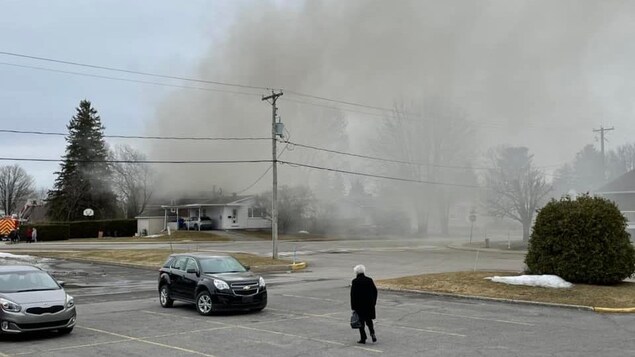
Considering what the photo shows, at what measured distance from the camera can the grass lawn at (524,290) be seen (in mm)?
14055

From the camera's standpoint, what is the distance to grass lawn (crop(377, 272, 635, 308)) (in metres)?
14.1

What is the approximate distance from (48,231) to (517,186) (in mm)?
43125

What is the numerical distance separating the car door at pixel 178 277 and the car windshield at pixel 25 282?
3254 millimetres

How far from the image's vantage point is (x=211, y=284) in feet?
43.0

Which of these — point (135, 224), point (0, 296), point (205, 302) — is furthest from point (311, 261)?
point (135, 224)

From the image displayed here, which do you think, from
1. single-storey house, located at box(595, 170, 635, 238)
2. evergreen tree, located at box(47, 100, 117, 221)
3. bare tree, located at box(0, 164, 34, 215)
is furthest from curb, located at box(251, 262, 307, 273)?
bare tree, located at box(0, 164, 34, 215)

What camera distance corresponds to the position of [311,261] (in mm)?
31703

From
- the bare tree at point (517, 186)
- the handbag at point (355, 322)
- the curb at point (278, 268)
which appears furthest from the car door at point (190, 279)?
the bare tree at point (517, 186)

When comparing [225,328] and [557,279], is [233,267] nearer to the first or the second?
[225,328]

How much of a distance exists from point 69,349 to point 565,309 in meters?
10.4

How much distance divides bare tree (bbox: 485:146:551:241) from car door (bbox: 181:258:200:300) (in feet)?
113

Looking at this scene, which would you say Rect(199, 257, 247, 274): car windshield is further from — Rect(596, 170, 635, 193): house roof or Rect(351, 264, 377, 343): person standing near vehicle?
Rect(596, 170, 635, 193): house roof

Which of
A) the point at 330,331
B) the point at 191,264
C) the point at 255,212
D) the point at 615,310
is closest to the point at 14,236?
the point at 255,212

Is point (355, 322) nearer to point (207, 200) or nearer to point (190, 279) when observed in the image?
point (190, 279)
